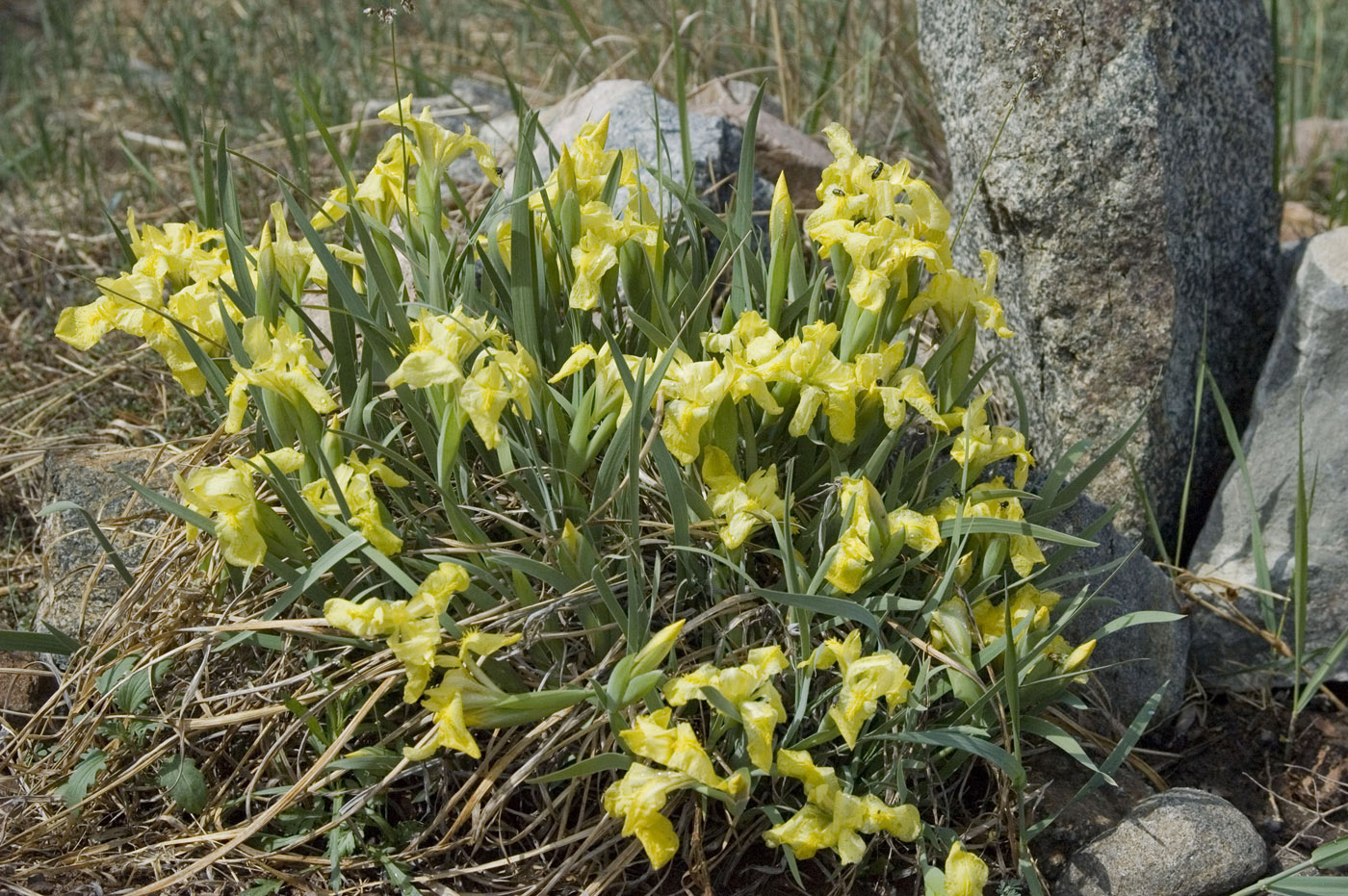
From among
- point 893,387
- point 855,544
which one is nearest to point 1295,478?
point 893,387

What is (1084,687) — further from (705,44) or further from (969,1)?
(705,44)

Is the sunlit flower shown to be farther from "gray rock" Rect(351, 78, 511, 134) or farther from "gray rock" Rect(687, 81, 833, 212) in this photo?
"gray rock" Rect(351, 78, 511, 134)

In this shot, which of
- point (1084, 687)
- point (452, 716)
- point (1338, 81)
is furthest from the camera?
point (1338, 81)

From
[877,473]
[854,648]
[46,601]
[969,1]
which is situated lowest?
[46,601]

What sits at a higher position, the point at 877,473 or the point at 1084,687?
the point at 877,473

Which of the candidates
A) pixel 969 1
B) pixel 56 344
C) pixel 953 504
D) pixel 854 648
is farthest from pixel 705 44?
pixel 854 648

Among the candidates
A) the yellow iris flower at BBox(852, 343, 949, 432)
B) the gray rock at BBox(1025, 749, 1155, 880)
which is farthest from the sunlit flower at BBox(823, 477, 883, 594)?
the gray rock at BBox(1025, 749, 1155, 880)
